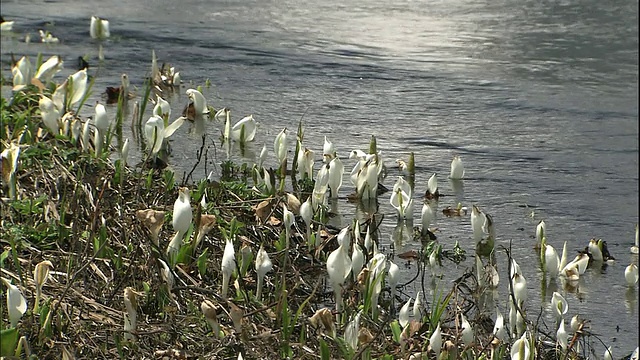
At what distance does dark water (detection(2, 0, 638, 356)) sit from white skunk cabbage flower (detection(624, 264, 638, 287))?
5cm

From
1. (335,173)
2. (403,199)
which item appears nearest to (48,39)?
(335,173)

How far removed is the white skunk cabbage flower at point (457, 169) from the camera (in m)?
5.04

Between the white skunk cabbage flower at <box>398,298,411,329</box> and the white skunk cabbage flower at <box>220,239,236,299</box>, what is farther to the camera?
the white skunk cabbage flower at <box>220,239,236,299</box>

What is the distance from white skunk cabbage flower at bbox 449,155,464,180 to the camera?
16.5 feet

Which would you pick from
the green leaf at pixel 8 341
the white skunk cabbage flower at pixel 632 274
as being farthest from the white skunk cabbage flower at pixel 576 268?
the green leaf at pixel 8 341

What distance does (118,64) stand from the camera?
24.4 ft

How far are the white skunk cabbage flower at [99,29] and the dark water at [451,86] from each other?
9cm

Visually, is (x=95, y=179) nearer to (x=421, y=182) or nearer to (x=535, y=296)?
(x=421, y=182)

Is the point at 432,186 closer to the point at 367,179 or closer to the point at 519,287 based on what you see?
the point at 367,179

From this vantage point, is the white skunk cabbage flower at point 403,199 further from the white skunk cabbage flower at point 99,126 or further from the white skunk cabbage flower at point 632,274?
the white skunk cabbage flower at point 99,126

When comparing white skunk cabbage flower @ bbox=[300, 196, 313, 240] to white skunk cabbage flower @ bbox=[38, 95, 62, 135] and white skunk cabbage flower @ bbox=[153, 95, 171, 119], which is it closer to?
white skunk cabbage flower @ bbox=[153, 95, 171, 119]

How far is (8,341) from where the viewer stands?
2885 mm

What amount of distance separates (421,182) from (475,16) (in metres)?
4.57

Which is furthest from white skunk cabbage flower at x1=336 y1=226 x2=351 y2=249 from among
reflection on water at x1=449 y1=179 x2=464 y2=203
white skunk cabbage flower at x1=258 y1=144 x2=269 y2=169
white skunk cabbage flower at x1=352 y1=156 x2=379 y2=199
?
reflection on water at x1=449 y1=179 x2=464 y2=203
